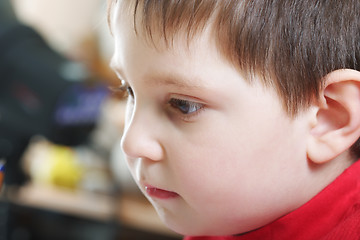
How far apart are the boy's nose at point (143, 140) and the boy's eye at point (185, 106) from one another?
0.10 feet

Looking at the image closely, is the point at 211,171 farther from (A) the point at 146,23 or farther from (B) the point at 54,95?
(B) the point at 54,95

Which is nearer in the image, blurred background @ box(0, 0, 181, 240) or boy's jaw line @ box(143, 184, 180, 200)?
boy's jaw line @ box(143, 184, 180, 200)

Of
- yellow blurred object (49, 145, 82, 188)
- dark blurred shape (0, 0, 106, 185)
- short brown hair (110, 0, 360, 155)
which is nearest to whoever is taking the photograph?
short brown hair (110, 0, 360, 155)

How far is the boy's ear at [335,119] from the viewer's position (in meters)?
0.52

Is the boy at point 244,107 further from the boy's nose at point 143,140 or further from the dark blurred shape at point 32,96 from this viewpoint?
the dark blurred shape at point 32,96

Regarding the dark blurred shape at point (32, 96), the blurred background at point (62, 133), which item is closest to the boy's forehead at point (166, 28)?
the blurred background at point (62, 133)

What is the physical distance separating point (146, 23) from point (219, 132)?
0.13 meters

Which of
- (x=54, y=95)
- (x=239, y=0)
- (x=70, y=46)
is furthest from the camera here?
(x=70, y=46)

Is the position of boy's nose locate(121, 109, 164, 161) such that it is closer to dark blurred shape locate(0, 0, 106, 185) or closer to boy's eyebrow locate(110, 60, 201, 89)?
boy's eyebrow locate(110, 60, 201, 89)

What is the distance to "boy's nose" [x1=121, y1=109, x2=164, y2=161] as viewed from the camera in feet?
1.73

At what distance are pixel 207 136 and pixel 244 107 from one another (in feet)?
0.15

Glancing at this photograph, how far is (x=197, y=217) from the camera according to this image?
0.56 meters

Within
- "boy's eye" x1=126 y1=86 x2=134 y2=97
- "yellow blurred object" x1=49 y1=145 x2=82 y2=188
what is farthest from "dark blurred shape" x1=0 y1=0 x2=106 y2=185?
"boy's eye" x1=126 y1=86 x2=134 y2=97

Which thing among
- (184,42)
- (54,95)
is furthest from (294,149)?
(54,95)
